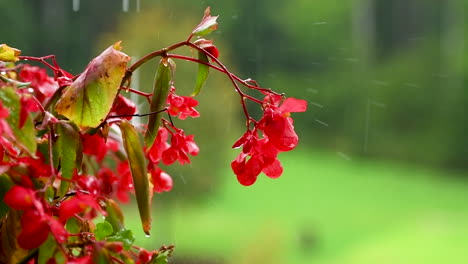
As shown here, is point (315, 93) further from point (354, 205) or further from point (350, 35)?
point (354, 205)

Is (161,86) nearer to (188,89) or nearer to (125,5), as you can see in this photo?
(188,89)

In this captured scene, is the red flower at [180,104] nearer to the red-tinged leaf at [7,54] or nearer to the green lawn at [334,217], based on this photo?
the red-tinged leaf at [7,54]

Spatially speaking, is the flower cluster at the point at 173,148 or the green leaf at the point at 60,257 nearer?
the green leaf at the point at 60,257

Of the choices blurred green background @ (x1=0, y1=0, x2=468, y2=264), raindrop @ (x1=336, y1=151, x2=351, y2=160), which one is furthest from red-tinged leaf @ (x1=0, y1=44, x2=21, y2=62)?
raindrop @ (x1=336, y1=151, x2=351, y2=160)

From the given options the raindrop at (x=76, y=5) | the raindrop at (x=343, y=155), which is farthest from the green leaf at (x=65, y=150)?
the raindrop at (x=343, y=155)

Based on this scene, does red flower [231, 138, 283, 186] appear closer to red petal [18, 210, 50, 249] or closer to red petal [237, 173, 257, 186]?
red petal [237, 173, 257, 186]
